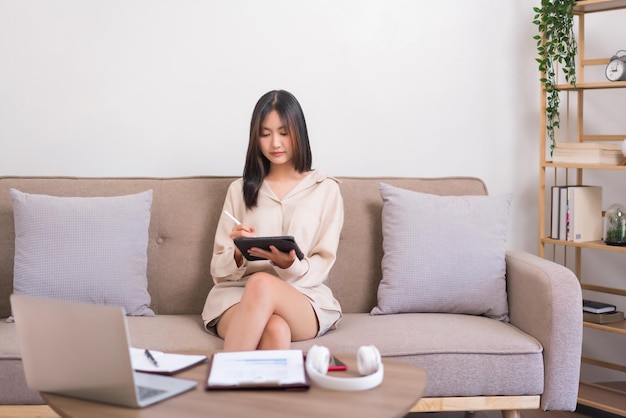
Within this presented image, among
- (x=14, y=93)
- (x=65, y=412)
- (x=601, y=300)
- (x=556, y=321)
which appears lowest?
(x=601, y=300)

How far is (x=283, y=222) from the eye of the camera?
9.27 ft

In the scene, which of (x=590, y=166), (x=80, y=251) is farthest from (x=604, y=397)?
(x=80, y=251)

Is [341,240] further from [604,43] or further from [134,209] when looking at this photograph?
[604,43]

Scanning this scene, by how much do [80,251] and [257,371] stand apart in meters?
1.22

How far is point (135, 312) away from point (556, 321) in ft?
4.62

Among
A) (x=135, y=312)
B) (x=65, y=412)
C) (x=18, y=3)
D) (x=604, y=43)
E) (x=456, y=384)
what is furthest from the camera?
(x=604, y=43)

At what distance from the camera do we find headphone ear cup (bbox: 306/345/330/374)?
170 cm

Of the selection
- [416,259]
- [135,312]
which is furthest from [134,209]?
[416,259]

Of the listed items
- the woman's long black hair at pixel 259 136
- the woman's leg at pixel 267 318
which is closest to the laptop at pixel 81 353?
the woman's leg at pixel 267 318

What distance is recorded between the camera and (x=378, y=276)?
2984 mm

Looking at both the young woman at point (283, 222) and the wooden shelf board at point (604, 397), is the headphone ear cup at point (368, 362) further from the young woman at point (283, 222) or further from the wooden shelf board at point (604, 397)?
the wooden shelf board at point (604, 397)

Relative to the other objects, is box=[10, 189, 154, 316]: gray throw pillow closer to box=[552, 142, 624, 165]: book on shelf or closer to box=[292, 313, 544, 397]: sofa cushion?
box=[292, 313, 544, 397]: sofa cushion

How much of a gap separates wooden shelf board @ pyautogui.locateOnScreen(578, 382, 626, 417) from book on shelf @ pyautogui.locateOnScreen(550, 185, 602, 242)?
1.96 feet

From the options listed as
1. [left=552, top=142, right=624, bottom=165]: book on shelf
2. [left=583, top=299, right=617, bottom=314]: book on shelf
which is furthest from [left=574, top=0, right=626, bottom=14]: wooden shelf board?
[left=583, top=299, right=617, bottom=314]: book on shelf
